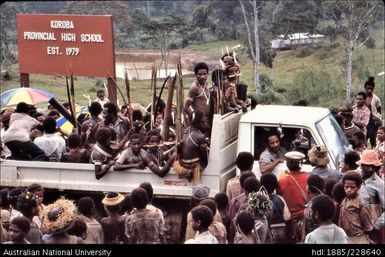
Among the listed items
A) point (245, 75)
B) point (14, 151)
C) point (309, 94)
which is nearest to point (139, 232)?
point (14, 151)

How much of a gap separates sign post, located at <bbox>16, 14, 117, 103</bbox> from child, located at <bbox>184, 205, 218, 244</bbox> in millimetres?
8427

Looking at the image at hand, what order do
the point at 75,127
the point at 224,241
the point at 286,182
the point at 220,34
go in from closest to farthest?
the point at 224,241
the point at 286,182
the point at 75,127
the point at 220,34

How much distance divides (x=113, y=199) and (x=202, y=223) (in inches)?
58.5

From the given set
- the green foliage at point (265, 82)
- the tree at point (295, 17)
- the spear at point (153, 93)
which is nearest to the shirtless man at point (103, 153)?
the spear at point (153, 93)

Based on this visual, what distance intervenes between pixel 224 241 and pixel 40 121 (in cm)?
453

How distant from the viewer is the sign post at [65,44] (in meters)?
14.0

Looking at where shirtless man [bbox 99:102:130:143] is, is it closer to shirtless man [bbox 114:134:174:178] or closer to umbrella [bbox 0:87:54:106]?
shirtless man [bbox 114:134:174:178]

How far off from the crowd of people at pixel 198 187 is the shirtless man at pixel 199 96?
12 millimetres

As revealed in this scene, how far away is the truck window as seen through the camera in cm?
769

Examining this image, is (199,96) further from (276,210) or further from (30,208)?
(30,208)

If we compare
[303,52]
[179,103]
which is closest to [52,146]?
[179,103]

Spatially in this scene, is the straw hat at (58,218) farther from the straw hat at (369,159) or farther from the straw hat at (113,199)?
the straw hat at (369,159)

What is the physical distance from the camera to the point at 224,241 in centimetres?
608
